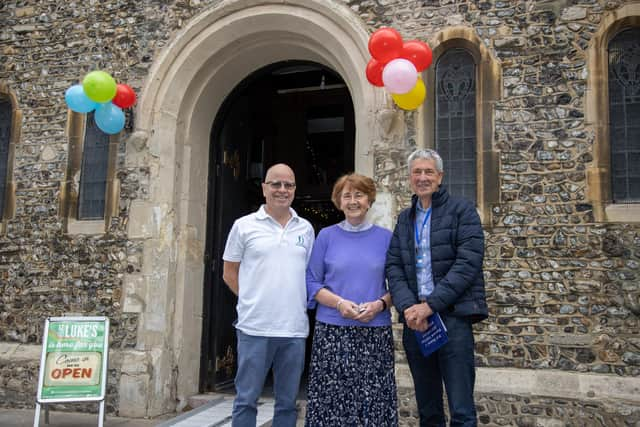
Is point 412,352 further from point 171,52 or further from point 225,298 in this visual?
point 171,52

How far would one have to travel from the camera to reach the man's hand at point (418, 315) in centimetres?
268

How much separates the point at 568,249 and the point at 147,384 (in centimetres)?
378

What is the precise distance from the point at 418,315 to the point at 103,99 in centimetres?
383

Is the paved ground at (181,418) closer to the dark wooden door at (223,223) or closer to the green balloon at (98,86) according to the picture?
the dark wooden door at (223,223)

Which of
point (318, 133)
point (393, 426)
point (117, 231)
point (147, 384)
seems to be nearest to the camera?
point (393, 426)

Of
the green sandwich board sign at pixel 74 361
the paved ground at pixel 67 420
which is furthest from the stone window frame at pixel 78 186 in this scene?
the paved ground at pixel 67 420

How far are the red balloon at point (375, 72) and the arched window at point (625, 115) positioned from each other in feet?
6.10

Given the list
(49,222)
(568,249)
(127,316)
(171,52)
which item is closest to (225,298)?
(127,316)

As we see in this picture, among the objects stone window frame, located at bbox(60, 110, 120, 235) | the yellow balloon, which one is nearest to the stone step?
stone window frame, located at bbox(60, 110, 120, 235)

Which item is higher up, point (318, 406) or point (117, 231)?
point (117, 231)

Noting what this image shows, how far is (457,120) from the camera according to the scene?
A: 4957mm

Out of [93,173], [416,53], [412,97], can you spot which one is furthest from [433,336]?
[93,173]

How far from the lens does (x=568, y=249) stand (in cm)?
441

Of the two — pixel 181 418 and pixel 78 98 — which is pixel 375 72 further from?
pixel 181 418
